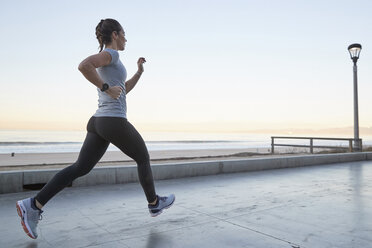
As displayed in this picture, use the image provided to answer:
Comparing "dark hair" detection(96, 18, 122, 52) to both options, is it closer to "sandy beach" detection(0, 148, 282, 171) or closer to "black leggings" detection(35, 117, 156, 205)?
"black leggings" detection(35, 117, 156, 205)

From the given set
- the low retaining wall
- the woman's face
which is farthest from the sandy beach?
the woman's face

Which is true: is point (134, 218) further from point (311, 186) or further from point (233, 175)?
point (233, 175)

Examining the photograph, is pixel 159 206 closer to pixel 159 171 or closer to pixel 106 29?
pixel 106 29

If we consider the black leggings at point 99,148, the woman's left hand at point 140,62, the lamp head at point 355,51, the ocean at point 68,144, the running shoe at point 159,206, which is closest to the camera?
the black leggings at point 99,148

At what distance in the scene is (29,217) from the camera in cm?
242

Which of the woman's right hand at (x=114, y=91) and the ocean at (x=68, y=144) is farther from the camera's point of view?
the ocean at (x=68, y=144)

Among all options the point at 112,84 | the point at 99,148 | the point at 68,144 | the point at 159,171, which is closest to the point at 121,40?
the point at 112,84

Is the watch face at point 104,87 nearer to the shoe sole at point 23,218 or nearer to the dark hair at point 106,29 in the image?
the dark hair at point 106,29

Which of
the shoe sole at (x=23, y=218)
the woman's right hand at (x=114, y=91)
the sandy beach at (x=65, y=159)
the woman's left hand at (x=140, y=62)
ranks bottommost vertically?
the sandy beach at (x=65, y=159)

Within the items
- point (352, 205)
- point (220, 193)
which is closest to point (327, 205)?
point (352, 205)

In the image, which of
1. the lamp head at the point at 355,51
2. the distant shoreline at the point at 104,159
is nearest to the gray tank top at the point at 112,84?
the distant shoreline at the point at 104,159

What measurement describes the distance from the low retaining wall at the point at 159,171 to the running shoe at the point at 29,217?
2041 mm

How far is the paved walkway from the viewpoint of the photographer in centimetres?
235

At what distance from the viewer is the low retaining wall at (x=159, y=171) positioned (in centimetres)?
430
